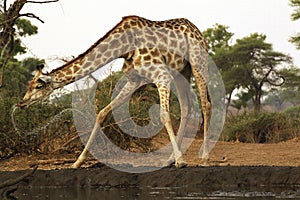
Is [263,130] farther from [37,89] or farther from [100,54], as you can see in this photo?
[37,89]

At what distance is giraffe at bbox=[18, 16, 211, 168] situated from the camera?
865 centimetres

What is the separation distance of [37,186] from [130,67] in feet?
6.84

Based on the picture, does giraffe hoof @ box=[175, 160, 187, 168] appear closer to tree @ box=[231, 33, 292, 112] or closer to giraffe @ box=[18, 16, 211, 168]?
giraffe @ box=[18, 16, 211, 168]

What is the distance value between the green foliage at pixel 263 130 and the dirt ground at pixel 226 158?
157 inches

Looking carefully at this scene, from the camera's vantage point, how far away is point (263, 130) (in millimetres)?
17969

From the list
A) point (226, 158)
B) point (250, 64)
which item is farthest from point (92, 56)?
point (250, 64)

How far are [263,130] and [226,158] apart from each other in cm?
764

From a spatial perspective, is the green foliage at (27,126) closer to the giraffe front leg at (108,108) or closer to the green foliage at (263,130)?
the giraffe front leg at (108,108)

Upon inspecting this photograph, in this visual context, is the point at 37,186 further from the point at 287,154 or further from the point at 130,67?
the point at 287,154

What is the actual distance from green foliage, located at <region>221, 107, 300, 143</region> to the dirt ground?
13.1 feet

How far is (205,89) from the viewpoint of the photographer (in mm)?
9594

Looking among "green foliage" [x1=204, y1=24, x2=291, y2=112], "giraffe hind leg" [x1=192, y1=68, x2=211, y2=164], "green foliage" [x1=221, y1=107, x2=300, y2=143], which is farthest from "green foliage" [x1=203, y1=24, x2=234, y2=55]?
"giraffe hind leg" [x1=192, y1=68, x2=211, y2=164]

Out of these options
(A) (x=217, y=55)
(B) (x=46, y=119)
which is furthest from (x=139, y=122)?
(A) (x=217, y=55)

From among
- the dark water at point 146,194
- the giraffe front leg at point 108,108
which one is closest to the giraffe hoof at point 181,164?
the dark water at point 146,194
